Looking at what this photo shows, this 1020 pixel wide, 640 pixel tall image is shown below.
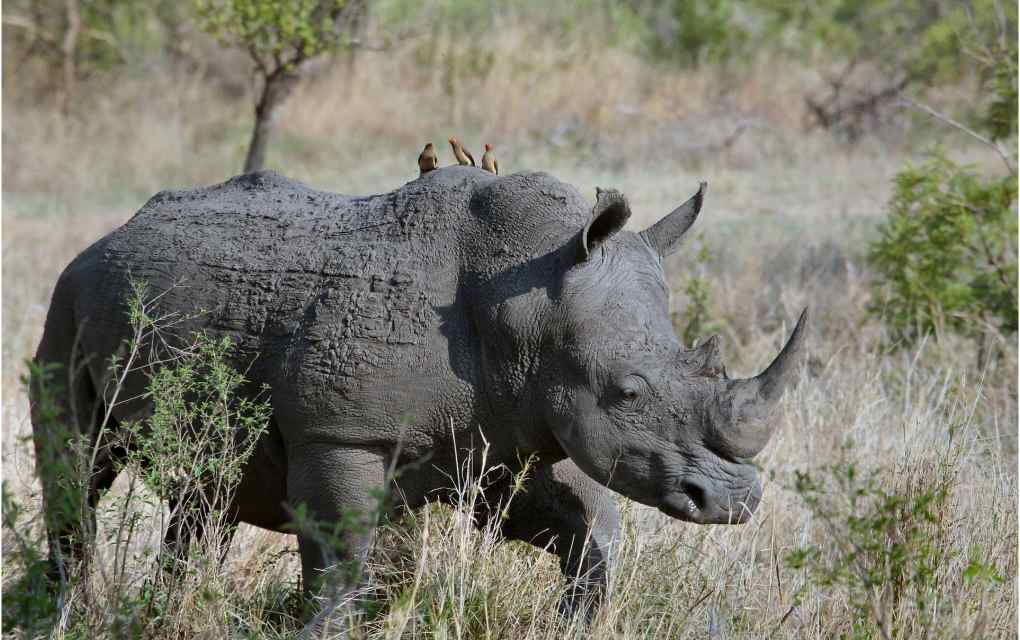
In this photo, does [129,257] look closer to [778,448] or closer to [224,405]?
[224,405]

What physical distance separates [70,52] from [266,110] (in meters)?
8.84

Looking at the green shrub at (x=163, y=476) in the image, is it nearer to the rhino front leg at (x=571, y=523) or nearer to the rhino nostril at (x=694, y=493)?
the rhino front leg at (x=571, y=523)

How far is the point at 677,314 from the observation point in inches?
302

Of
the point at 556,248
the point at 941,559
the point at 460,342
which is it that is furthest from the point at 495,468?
the point at 941,559

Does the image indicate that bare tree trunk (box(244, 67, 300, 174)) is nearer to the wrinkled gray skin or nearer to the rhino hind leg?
the rhino hind leg

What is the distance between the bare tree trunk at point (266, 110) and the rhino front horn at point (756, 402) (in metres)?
6.98

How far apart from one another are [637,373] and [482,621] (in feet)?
3.17

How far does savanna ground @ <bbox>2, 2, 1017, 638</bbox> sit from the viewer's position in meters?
3.92

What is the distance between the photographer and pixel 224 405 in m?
3.65

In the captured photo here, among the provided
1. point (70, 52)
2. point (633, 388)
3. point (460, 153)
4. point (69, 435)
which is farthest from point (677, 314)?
point (70, 52)

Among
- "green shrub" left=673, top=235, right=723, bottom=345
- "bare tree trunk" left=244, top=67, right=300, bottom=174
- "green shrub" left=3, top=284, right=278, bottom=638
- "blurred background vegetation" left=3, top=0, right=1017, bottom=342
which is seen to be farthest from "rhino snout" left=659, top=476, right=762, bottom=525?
"blurred background vegetation" left=3, top=0, right=1017, bottom=342

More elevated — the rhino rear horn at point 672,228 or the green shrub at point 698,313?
the rhino rear horn at point 672,228

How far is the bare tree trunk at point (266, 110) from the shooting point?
993 cm

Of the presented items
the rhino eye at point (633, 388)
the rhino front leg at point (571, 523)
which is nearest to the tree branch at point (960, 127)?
the rhino front leg at point (571, 523)
